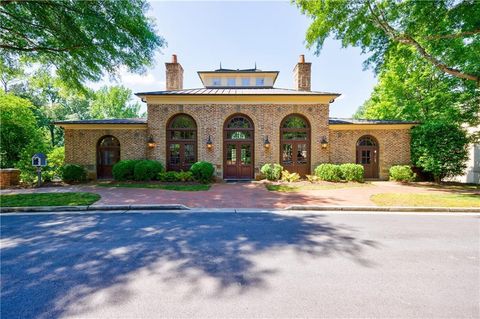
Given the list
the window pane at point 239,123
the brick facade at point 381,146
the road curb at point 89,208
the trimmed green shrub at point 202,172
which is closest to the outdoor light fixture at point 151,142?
the trimmed green shrub at point 202,172

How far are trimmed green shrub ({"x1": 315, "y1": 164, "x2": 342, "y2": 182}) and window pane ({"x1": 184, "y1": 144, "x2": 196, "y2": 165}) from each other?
8624 millimetres

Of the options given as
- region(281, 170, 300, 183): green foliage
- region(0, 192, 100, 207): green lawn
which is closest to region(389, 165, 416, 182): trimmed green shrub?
region(281, 170, 300, 183): green foliage

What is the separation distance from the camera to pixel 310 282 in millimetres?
2955

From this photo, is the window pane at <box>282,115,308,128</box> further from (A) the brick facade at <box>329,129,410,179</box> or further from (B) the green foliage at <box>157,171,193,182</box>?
(B) the green foliage at <box>157,171,193,182</box>

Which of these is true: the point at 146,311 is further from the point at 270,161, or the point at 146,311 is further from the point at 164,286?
the point at 270,161

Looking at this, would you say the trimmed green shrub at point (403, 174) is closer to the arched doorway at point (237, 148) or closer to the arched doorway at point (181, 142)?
the arched doorway at point (237, 148)

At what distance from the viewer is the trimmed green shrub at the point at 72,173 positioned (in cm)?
1276

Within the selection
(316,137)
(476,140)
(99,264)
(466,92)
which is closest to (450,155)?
(476,140)

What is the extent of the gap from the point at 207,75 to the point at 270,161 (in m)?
11.3

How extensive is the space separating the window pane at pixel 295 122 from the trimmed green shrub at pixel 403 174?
6448 millimetres

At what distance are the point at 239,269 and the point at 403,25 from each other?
14785 mm

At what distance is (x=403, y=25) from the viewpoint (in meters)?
11.1

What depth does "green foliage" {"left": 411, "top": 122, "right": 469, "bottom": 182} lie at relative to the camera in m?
12.4

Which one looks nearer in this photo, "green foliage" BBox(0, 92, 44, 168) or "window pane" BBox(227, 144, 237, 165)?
"window pane" BBox(227, 144, 237, 165)
